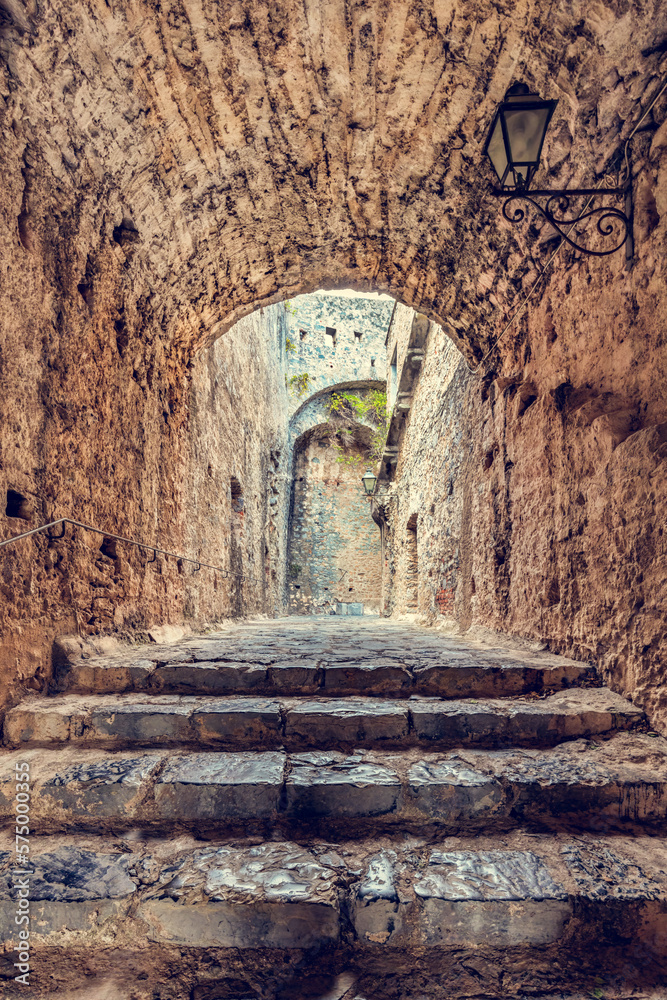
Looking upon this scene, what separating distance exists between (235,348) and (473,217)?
4.24 meters

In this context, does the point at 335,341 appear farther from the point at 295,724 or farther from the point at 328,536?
the point at 295,724

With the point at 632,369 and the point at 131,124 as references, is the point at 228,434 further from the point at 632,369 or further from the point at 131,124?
the point at 632,369

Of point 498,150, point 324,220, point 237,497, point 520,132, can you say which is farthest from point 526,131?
point 237,497

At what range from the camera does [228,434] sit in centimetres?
673

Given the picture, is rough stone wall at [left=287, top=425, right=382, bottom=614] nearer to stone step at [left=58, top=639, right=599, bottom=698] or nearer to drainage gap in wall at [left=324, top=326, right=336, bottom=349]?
drainage gap in wall at [left=324, top=326, right=336, bottom=349]

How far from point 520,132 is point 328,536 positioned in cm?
1411

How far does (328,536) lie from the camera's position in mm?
16078

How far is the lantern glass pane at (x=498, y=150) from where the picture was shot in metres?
2.32

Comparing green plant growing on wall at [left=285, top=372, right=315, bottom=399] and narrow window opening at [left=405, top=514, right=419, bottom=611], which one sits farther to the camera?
green plant growing on wall at [left=285, top=372, right=315, bottom=399]

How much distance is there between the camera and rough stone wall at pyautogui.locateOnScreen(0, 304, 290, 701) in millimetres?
2217

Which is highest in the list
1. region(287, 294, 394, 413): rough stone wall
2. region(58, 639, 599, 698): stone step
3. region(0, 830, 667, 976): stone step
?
region(287, 294, 394, 413): rough stone wall

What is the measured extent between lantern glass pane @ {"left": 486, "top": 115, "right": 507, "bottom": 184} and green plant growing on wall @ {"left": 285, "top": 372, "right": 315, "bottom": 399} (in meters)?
13.1

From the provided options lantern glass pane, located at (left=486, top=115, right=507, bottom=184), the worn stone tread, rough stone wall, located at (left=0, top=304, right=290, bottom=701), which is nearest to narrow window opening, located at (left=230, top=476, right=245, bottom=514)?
rough stone wall, located at (left=0, top=304, right=290, bottom=701)

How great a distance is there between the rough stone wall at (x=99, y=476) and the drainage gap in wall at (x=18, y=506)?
0.01 m
